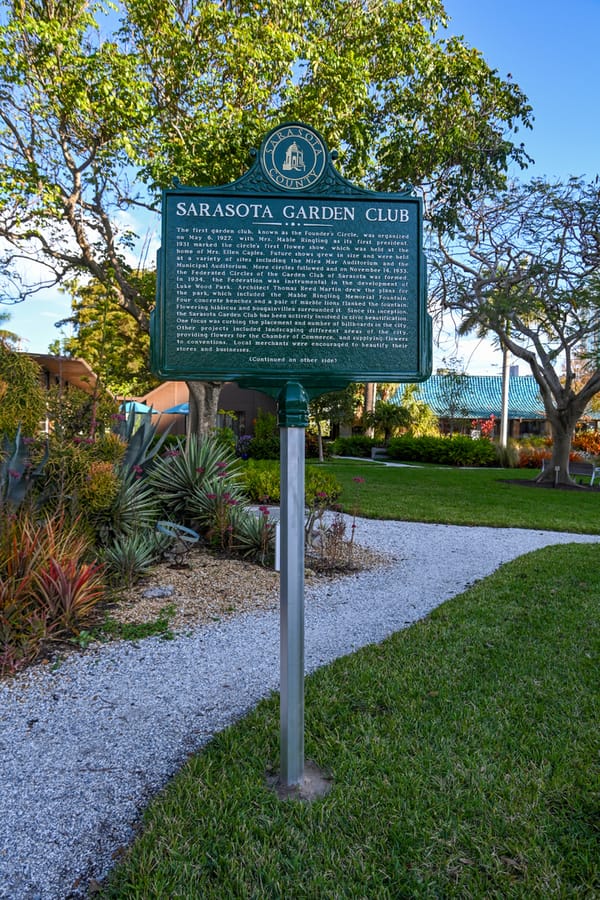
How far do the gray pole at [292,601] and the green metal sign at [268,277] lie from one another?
1.06ft

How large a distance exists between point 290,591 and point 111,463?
12.0 feet

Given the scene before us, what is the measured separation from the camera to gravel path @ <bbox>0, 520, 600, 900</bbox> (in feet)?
7.72

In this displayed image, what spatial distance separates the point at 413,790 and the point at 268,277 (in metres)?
2.36

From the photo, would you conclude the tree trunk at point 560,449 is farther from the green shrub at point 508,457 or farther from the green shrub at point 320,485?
the green shrub at point 320,485

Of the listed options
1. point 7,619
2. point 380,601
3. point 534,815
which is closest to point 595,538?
point 380,601

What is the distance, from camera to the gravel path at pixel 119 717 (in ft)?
7.72

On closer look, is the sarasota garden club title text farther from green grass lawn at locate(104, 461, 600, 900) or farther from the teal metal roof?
the teal metal roof

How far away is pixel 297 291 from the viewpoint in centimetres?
279

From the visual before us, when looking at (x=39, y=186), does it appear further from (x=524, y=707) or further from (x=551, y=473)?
(x=551, y=473)

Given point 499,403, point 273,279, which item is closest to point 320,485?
point 273,279

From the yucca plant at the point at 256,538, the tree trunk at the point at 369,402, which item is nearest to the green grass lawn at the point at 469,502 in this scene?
the yucca plant at the point at 256,538

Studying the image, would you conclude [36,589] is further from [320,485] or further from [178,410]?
[178,410]

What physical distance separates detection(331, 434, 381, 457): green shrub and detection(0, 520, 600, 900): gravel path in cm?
2511

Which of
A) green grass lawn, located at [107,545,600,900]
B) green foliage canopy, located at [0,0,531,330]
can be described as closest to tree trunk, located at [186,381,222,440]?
green foliage canopy, located at [0,0,531,330]
